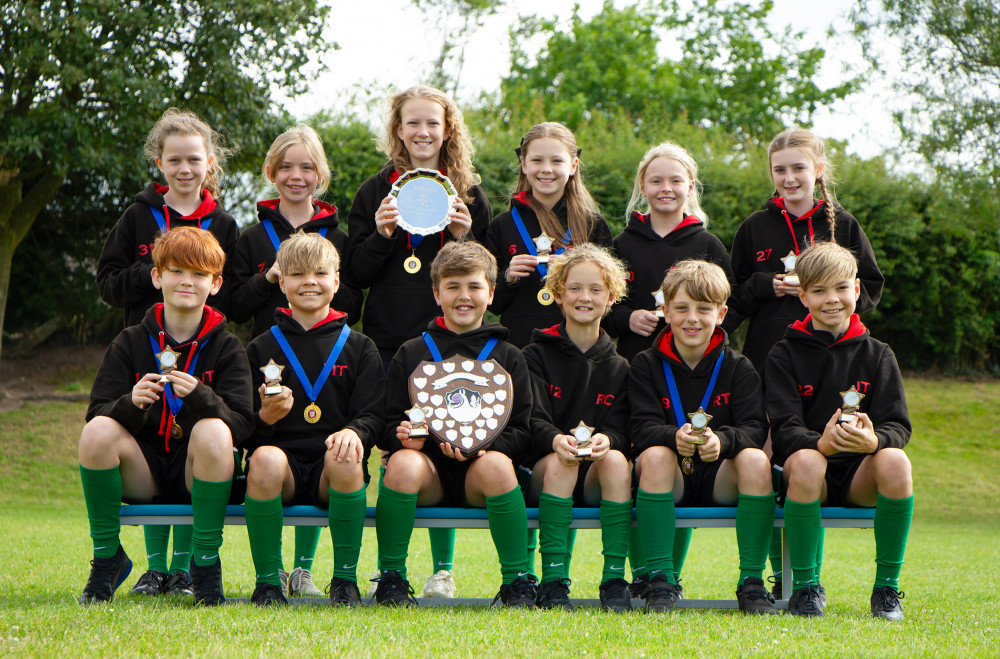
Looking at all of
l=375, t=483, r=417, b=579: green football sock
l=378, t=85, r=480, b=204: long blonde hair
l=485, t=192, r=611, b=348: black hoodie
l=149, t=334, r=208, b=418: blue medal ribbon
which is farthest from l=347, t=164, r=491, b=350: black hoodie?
l=375, t=483, r=417, b=579: green football sock

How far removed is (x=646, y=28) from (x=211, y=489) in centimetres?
3413

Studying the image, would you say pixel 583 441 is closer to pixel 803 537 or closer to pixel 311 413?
pixel 803 537

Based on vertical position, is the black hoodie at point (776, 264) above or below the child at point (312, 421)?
above

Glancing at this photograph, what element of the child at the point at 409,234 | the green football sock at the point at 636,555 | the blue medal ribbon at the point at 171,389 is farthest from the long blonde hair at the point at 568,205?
the blue medal ribbon at the point at 171,389

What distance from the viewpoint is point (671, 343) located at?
493 cm

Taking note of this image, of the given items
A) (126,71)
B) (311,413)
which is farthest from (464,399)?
(126,71)

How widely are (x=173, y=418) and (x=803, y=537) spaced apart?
121 inches

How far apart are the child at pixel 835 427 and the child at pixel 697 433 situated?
136 millimetres

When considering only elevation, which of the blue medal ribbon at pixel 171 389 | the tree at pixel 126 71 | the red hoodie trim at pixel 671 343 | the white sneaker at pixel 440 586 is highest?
the tree at pixel 126 71

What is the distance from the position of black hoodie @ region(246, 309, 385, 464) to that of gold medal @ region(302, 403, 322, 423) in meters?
0.02

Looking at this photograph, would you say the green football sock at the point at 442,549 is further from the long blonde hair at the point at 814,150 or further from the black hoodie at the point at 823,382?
the long blonde hair at the point at 814,150

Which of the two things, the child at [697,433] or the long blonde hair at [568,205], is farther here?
the long blonde hair at [568,205]

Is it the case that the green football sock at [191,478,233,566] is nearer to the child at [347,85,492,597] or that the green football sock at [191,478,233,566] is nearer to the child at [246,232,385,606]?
the child at [246,232,385,606]

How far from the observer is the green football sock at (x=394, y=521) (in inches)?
175
